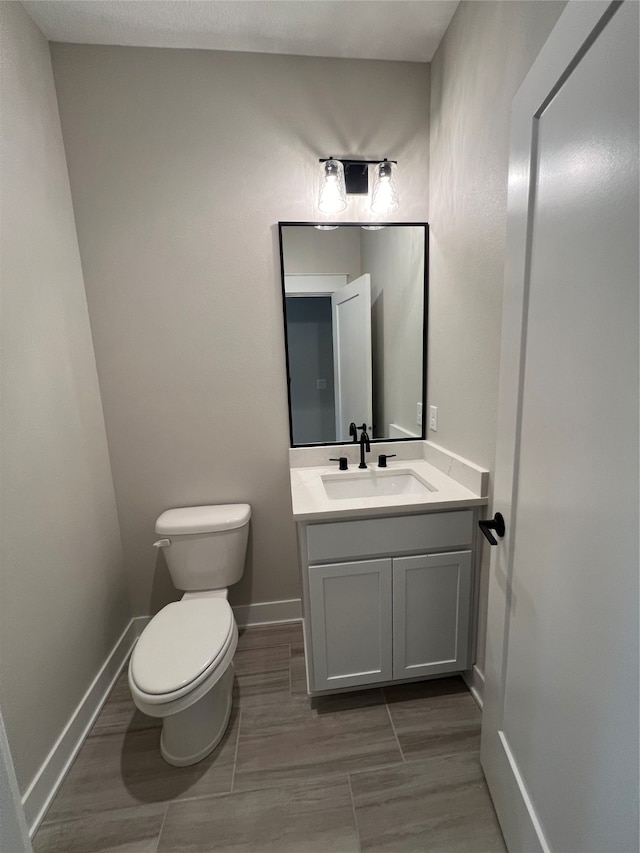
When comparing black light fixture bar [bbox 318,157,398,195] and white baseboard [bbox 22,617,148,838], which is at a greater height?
black light fixture bar [bbox 318,157,398,195]

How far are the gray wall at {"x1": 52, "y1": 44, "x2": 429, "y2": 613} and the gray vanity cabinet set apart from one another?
67 cm

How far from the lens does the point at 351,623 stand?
140cm

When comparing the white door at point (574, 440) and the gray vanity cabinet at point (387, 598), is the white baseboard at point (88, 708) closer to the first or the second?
the gray vanity cabinet at point (387, 598)

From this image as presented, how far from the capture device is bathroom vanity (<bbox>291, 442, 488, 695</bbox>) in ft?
4.39

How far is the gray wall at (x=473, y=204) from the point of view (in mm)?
1079

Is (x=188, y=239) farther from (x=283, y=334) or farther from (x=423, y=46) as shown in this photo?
(x=423, y=46)

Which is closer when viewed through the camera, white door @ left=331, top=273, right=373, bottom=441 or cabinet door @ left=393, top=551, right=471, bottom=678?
cabinet door @ left=393, top=551, right=471, bottom=678

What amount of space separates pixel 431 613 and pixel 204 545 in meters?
1.02

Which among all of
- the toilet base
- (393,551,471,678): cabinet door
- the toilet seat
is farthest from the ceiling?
the toilet base

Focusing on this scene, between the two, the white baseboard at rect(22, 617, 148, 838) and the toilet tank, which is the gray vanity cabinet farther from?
the white baseboard at rect(22, 617, 148, 838)

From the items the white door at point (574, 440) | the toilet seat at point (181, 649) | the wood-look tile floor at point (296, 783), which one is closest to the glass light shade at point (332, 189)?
the white door at point (574, 440)

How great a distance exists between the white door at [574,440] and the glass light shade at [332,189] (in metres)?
0.86

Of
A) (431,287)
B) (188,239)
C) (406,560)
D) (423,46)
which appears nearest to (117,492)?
(188,239)

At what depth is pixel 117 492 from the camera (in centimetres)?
179
